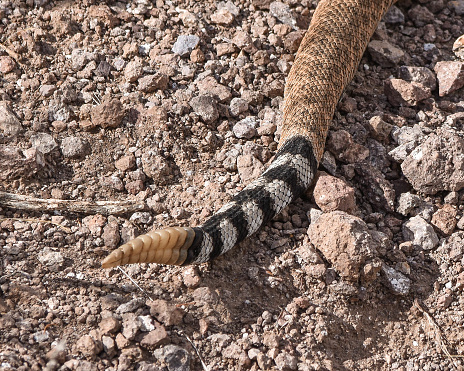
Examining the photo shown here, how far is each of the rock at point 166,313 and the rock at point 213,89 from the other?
1352mm

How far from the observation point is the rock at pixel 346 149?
3.05 m

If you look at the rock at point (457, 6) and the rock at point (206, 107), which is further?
the rock at point (457, 6)

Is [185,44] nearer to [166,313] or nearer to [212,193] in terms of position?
[212,193]

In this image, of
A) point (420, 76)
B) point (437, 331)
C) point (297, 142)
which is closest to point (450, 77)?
point (420, 76)

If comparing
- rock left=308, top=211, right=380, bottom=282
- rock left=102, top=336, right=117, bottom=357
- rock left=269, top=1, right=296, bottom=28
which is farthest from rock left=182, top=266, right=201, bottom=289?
rock left=269, top=1, right=296, bottom=28

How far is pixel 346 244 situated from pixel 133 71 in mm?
1591

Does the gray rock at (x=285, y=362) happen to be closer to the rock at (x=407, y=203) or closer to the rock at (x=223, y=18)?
the rock at (x=407, y=203)

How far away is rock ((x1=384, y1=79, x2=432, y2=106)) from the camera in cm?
338

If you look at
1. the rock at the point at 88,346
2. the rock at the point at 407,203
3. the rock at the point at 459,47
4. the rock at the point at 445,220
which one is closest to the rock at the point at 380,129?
the rock at the point at 407,203

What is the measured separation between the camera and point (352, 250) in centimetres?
251

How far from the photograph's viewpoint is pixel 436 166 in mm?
2883

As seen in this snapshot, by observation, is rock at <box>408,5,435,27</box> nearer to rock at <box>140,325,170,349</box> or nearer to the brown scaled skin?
the brown scaled skin

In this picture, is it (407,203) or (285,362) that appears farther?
(407,203)

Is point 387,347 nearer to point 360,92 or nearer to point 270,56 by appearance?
point 360,92
